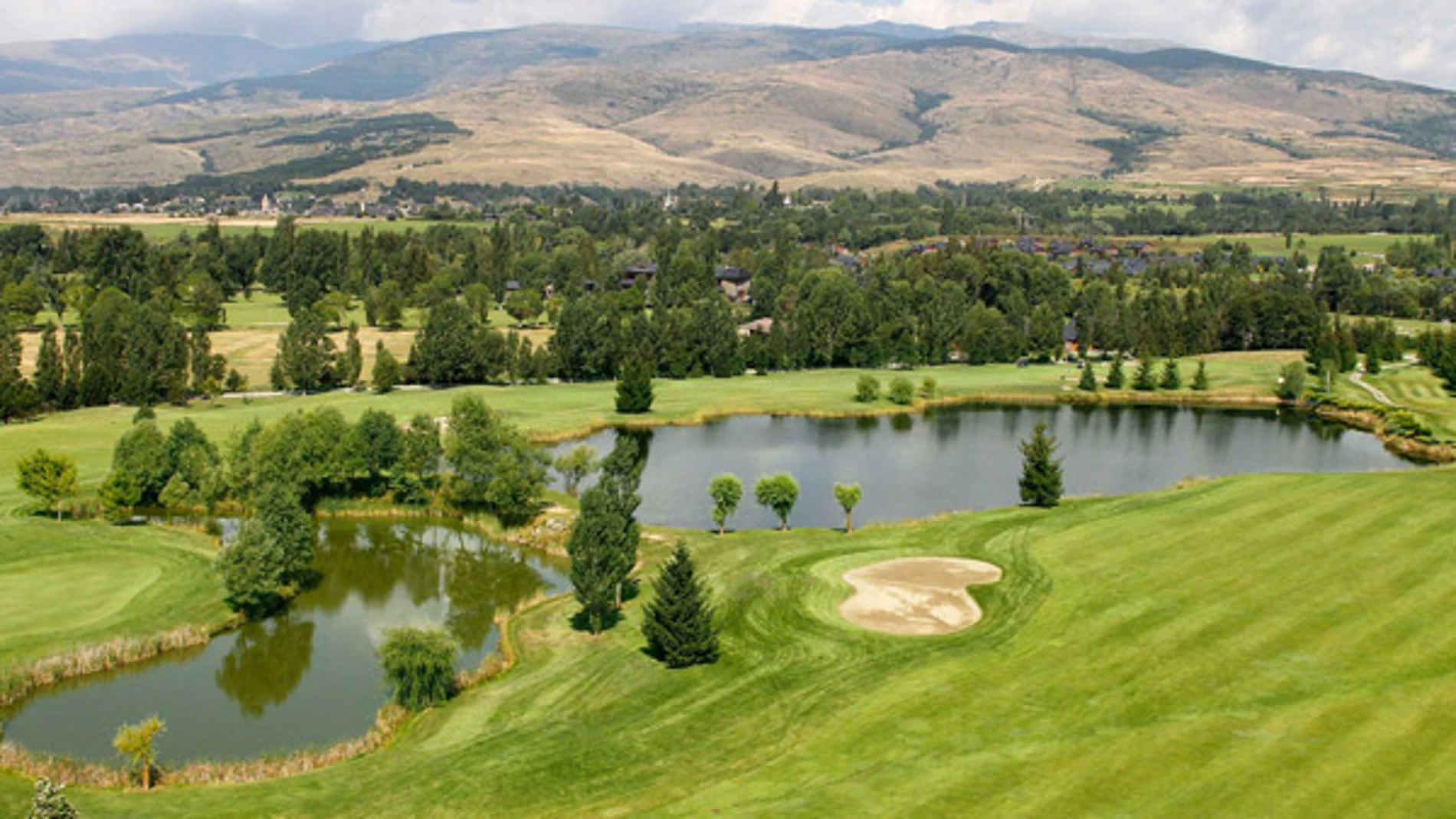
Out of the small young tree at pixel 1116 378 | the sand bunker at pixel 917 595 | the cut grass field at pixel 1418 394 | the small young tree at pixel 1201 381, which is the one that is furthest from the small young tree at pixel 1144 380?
the sand bunker at pixel 917 595

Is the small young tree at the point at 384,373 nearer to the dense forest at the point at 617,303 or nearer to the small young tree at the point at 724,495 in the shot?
the dense forest at the point at 617,303

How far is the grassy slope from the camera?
2716 centimetres

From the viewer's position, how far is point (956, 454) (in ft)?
245

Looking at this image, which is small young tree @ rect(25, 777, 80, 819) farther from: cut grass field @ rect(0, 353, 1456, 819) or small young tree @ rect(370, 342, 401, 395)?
small young tree @ rect(370, 342, 401, 395)

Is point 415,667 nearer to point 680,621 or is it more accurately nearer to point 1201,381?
point 680,621

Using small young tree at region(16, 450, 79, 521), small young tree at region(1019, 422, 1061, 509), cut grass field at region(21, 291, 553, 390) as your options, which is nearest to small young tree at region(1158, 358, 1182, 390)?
small young tree at region(1019, 422, 1061, 509)

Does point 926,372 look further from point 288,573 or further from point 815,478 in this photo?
point 288,573

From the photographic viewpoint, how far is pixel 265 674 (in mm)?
39969

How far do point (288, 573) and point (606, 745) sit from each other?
22.6 m

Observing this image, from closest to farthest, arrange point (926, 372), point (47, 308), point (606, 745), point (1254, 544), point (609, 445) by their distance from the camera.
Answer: point (606, 745)
point (1254, 544)
point (609, 445)
point (926, 372)
point (47, 308)

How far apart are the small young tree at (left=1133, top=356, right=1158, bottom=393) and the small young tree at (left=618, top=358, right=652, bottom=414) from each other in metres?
40.5

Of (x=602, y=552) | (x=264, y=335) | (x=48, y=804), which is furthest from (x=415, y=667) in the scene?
(x=264, y=335)

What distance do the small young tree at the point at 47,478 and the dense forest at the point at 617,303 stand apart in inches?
1171

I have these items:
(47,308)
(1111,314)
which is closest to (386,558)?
(1111,314)
